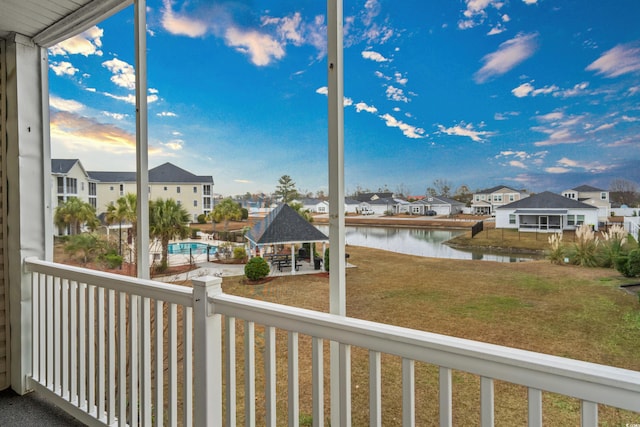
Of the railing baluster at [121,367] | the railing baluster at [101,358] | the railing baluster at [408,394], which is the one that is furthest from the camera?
the railing baluster at [101,358]

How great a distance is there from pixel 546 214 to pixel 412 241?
0.44 metres

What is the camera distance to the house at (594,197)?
953 mm

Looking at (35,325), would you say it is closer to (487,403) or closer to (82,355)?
(82,355)

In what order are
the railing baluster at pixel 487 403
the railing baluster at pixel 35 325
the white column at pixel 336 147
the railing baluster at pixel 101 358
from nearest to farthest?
the railing baluster at pixel 487 403 < the white column at pixel 336 147 < the railing baluster at pixel 101 358 < the railing baluster at pixel 35 325

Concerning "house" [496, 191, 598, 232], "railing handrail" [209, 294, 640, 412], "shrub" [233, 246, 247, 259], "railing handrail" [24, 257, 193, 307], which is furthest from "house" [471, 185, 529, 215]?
"railing handrail" [24, 257, 193, 307]

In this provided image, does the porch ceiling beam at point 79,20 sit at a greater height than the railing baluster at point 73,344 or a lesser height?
greater

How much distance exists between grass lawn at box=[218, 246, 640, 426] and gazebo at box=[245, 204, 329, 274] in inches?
7.0

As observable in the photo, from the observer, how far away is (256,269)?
5.25 ft

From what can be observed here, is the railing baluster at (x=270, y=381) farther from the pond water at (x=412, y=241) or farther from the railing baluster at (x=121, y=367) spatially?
the railing baluster at (x=121, y=367)

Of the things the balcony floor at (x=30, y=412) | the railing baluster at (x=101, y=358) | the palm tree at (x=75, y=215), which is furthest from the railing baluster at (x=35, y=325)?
the railing baluster at (x=101, y=358)

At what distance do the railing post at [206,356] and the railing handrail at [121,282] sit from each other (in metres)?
0.10

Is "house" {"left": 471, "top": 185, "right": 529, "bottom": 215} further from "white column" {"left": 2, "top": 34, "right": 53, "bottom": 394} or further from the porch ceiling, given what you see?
"white column" {"left": 2, "top": 34, "right": 53, "bottom": 394}

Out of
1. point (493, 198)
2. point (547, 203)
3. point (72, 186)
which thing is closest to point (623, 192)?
point (547, 203)

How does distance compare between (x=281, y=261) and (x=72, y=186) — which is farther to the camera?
(x=72, y=186)
